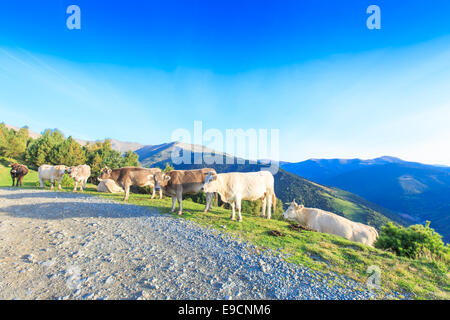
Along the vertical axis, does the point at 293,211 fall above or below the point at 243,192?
below

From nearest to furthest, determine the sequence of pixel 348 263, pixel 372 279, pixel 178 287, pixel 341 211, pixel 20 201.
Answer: pixel 178 287 < pixel 372 279 < pixel 348 263 < pixel 20 201 < pixel 341 211

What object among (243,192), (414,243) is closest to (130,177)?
(243,192)

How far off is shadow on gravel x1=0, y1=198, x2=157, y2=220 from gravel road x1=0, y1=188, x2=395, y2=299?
1110 mm

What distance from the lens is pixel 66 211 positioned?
31.3ft

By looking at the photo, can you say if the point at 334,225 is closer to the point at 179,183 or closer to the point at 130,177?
the point at 179,183

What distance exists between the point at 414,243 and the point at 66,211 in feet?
53.5

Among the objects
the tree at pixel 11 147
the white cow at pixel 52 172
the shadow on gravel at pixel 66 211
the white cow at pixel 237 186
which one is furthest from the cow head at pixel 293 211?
the tree at pixel 11 147

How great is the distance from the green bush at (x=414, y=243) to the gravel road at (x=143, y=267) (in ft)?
16.6

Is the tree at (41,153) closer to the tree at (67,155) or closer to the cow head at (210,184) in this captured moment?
the tree at (67,155)

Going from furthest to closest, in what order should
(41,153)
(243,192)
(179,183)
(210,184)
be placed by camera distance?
(41,153) → (179,183) → (243,192) → (210,184)

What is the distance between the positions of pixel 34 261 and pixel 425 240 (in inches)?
522
